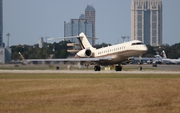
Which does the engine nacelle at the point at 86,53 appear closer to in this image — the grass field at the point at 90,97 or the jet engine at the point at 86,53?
the jet engine at the point at 86,53

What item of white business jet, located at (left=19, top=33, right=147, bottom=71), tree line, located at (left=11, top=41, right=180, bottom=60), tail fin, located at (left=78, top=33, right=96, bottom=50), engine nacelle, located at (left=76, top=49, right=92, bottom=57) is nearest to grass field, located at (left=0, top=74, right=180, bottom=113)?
white business jet, located at (left=19, top=33, right=147, bottom=71)

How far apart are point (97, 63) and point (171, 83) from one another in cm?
3029

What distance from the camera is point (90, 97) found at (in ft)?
92.6

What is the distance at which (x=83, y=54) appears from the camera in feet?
224

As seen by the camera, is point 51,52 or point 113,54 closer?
point 113,54

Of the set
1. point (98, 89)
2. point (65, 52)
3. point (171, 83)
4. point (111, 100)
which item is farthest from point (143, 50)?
point (65, 52)

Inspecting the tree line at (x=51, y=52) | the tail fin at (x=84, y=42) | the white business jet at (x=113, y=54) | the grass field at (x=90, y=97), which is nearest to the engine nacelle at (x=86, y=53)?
the white business jet at (x=113, y=54)

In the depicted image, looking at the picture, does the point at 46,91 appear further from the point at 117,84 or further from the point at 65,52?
the point at 65,52

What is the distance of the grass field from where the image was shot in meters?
24.7

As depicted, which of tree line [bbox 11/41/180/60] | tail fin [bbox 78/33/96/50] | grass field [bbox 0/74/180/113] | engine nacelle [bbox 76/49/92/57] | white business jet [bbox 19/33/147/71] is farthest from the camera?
tree line [bbox 11/41/180/60]

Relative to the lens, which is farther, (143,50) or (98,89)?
(143,50)

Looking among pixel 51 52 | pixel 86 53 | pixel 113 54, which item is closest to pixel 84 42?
pixel 86 53

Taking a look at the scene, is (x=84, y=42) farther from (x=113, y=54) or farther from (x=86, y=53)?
(x=113, y=54)

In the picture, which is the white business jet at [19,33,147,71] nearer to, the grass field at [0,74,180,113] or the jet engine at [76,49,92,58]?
the jet engine at [76,49,92,58]
